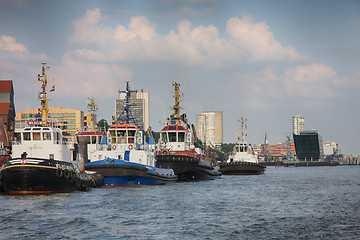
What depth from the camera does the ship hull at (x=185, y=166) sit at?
69.9 metres

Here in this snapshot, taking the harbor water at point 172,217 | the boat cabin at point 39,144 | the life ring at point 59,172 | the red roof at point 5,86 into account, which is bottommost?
the harbor water at point 172,217

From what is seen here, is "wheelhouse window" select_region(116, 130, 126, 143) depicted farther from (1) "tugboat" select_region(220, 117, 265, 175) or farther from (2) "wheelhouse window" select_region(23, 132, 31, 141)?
(1) "tugboat" select_region(220, 117, 265, 175)

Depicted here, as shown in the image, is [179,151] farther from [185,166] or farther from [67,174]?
[67,174]

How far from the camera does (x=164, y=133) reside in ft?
264

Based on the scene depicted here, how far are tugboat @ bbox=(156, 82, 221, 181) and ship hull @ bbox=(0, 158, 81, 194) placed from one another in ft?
87.3

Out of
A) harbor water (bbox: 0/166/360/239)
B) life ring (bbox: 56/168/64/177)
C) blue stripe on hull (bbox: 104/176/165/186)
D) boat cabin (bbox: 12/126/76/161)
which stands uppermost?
boat cabin (bbox: 12/126/76/161)

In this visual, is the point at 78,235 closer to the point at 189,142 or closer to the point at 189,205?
the point at 189,205

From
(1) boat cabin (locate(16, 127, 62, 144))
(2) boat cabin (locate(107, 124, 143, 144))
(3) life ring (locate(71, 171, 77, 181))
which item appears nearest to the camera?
(3) life ring (locate(71, 171, 77, 181))

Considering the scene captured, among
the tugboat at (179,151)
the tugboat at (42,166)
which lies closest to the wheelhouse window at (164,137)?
the tugboat at (179,151)

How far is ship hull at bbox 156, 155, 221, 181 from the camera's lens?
69.9 metres

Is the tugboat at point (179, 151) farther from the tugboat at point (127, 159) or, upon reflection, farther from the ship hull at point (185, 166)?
the tugboat at point (127, 159)

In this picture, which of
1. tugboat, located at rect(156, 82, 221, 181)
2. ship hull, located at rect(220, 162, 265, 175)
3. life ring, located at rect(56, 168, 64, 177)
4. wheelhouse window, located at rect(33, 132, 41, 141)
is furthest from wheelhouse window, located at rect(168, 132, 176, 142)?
life ring, located at rect(56, 168, 64, 177)

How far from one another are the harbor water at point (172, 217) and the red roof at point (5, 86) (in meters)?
78.5

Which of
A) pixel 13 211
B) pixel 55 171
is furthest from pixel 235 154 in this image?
pixel 13 211
